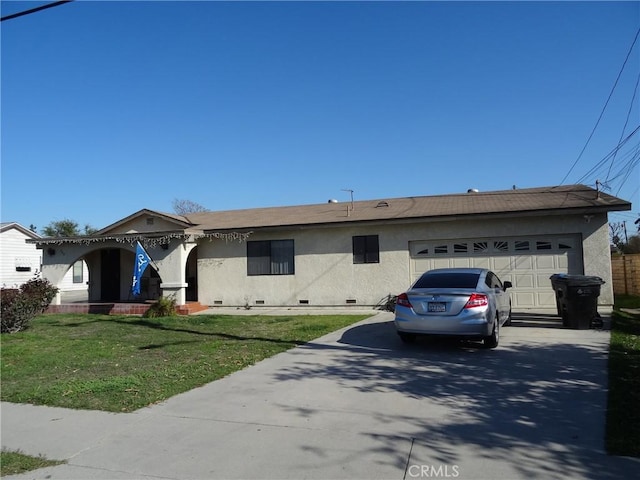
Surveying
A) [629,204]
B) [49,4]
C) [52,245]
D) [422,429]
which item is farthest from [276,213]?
[422,429]

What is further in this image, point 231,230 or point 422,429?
point 231,230

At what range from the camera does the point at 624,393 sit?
19.4ft

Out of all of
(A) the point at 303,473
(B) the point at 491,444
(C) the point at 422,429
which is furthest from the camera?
(C) the point at 422,429

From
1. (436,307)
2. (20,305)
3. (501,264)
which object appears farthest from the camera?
(501,264)

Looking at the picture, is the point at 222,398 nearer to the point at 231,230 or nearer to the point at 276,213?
the point at 231,230

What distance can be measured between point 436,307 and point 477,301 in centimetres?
71

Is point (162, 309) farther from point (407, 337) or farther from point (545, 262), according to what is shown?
point (545, 262)

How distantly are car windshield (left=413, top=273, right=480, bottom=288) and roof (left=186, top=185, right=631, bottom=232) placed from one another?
21.1 feet

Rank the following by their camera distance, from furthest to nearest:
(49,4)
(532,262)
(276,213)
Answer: (276,213), (532,262), (49,4)

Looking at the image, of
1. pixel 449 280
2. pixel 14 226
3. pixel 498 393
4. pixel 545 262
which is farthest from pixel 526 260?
pixel 14 226

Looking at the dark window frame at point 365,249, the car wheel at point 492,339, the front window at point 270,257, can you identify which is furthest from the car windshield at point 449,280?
the front window at point 270,257

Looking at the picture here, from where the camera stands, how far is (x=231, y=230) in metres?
18.4

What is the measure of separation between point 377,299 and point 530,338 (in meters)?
7.31

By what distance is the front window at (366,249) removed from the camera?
1703cm
